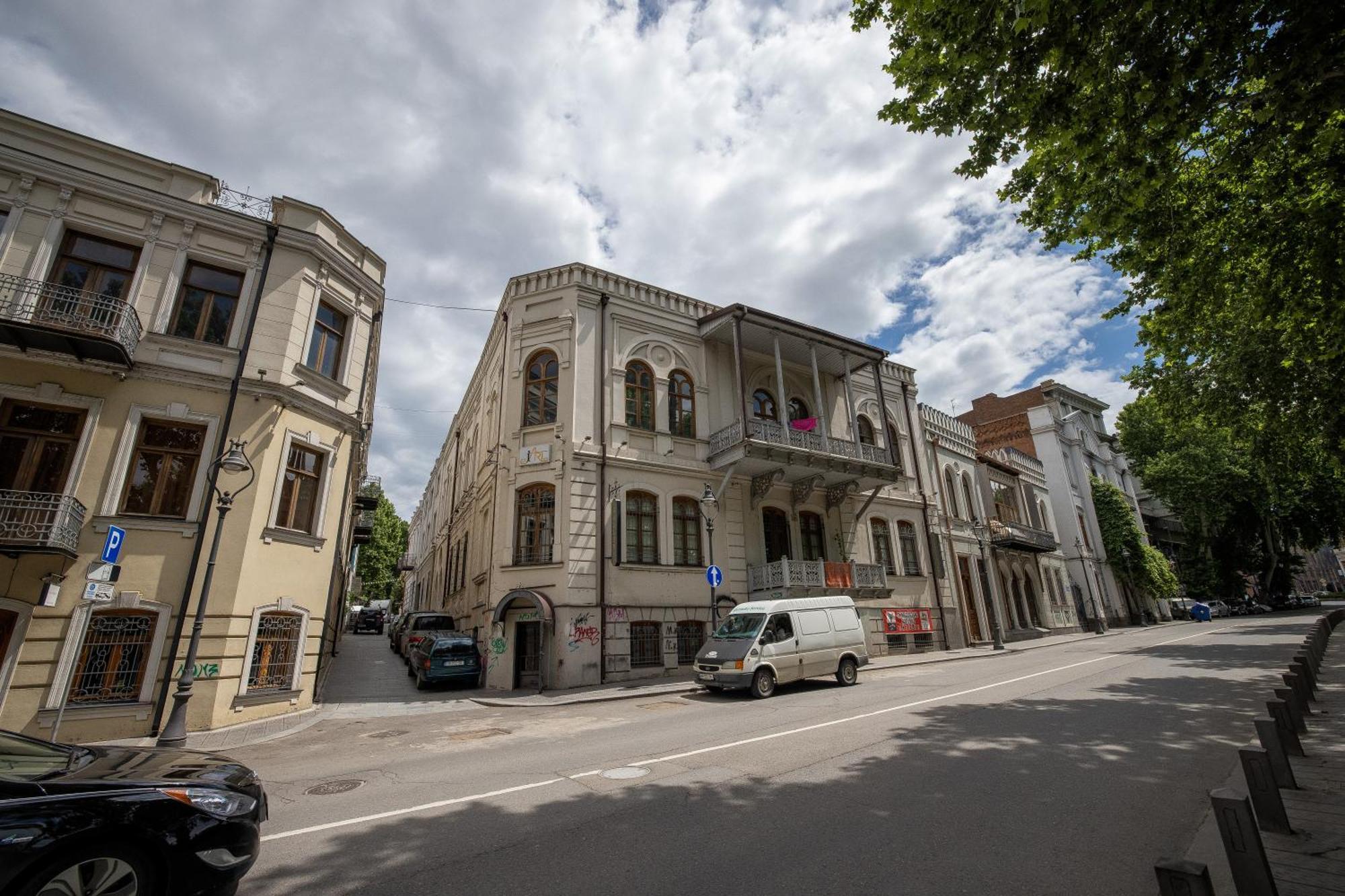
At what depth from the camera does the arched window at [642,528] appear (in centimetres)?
1823

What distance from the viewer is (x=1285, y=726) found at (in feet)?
19.4

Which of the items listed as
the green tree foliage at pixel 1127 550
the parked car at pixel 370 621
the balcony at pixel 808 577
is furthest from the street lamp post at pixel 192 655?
the green tree foliage at pixel 1127 550

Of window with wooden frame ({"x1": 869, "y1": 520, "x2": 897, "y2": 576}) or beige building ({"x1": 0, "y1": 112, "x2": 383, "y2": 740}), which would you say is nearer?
beige building ({"x1": 0, "y1": 112, "x2": 383, "y2": 740})

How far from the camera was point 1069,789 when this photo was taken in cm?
576

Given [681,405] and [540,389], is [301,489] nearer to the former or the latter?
[540,389]

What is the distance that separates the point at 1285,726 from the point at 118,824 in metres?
10.0

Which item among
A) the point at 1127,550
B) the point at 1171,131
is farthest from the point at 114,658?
the point at 1127,550

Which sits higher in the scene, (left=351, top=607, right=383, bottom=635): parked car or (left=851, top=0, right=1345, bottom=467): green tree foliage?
(left=851, top=0, right=1345, bottom=467): green tree foliage

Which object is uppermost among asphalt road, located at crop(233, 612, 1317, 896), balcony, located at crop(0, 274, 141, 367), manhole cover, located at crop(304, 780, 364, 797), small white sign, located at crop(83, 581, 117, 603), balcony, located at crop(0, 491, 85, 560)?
balcony, located at crop(0, 274, 141, 367)

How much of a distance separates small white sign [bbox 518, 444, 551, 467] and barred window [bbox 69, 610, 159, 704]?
9403 mm

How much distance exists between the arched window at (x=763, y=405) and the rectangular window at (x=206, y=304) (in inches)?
655

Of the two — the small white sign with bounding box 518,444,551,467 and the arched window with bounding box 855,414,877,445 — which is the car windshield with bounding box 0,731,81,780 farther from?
the arched window with bounding box 855,414,877,445

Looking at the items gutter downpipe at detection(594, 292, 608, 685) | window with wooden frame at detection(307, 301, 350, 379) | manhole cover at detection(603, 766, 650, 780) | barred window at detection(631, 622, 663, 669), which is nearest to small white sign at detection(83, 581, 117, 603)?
window with wooden frame at detection(307, 301, 350, 379)

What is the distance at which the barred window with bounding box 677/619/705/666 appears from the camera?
58.9 feet
